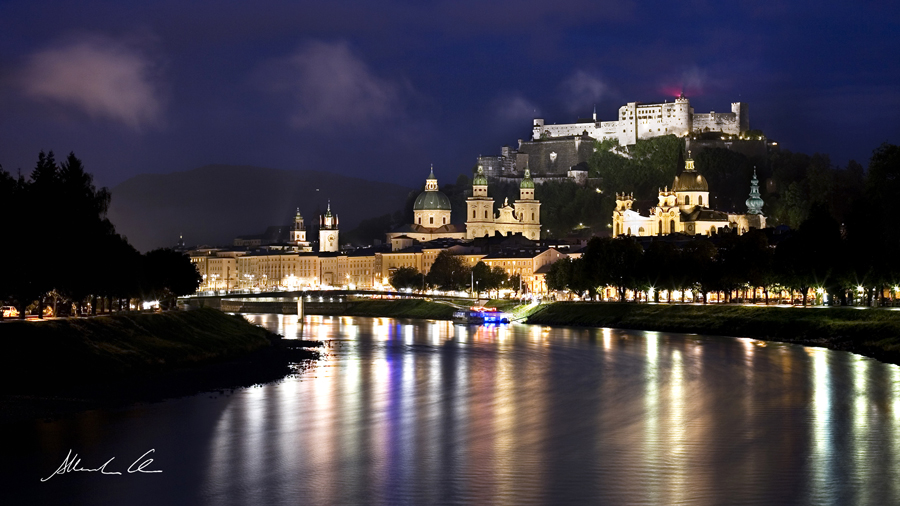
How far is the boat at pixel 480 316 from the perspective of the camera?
99.0 metres

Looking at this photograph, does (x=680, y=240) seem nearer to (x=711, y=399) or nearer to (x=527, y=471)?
(x=711, y=399)

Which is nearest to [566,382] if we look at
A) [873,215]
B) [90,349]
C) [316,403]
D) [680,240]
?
[316,403]

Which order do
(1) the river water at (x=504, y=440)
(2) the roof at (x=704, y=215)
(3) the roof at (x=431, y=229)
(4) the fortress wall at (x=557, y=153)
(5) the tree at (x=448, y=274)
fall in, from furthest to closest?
(3) the roof at (x=431, y=229), (4) the fortress wall at (x=557, y=153), (2) the roof at (x=704, y=215), (5) the tree at (x=448, y=274), (1) the river water at (x=504, y=440)

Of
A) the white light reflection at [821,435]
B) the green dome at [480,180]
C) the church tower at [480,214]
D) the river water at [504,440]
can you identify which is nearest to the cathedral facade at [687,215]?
the church tower at [480,214]

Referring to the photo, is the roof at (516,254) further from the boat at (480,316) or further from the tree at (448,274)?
the boat at (480,316)

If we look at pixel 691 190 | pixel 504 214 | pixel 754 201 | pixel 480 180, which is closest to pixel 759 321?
pixel 754 201

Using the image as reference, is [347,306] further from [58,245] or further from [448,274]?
[58,245]

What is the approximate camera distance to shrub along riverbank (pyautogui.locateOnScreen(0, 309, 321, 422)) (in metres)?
36.6

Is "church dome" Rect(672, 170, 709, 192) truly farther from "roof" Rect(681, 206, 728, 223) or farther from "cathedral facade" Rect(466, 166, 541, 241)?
"cathedral facade" Rect(466, 166, 541, 241)

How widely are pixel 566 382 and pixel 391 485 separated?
21036 millimetres

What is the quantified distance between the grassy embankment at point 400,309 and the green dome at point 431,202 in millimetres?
56000

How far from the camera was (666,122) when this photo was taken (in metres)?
Answer: 163

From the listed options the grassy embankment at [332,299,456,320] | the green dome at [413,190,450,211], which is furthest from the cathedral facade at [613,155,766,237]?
the green dome at [413,190,450,211]
